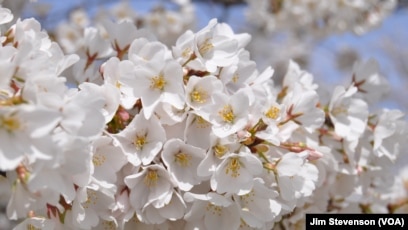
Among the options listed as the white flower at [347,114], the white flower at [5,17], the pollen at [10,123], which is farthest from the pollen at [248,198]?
the white flower at [5,17]

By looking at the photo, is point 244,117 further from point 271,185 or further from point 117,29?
point 117,29

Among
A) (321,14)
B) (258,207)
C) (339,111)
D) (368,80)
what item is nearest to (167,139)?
(258,207)

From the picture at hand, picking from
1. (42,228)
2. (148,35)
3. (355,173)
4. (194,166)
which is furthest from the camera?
(355,173)

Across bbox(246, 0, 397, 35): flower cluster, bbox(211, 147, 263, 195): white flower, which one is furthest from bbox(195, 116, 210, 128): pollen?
bbox(246, 0, 397, 35): flower cluster

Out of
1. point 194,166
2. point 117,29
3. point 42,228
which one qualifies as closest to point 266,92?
point 194,166

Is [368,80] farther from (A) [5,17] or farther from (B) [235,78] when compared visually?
(A) [5,17]

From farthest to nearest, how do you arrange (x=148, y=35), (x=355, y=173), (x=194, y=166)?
(x=355, y=173) → (x=148, y=35) → (x=194, y=166)

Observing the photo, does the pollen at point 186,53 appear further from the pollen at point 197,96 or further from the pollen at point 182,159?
the pollen at point 182,159
